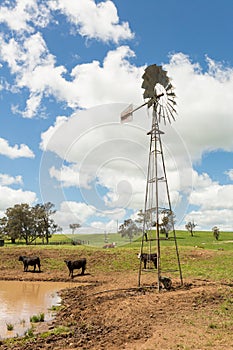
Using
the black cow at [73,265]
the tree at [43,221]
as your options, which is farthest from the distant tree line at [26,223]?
the black cow at [73,265]

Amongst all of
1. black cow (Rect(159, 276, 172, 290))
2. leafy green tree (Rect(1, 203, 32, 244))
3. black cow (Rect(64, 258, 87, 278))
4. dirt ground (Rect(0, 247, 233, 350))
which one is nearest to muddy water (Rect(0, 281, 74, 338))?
dirt ground (Rect(0, 247, 233, 350))

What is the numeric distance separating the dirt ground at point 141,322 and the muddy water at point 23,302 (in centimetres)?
76

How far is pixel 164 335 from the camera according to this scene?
8531 millimetres

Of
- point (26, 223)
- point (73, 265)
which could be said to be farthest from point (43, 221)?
point (73, 265)

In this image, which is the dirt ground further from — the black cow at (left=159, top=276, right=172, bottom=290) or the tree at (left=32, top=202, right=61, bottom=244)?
the tree at (left=32, top=202, right=61, bottom=244)

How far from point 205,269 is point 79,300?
11953mm

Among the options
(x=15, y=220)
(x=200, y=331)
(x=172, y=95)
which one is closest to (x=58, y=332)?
(x=200, y=331)

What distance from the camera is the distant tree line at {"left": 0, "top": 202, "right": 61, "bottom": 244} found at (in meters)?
72.4

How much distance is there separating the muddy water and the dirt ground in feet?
2.50

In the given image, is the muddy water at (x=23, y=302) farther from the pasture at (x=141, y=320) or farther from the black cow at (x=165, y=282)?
the black cow at (x=165, y=282)

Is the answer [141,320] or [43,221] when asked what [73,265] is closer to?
[141,320]

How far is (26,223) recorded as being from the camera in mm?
73125

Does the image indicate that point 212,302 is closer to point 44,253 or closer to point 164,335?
point 164,335

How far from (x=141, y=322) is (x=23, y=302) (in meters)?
8.11
